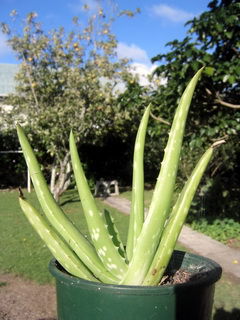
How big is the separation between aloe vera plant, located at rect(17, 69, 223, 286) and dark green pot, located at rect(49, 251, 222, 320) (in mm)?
84

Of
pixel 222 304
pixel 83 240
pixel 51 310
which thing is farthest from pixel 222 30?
pixel 83 240

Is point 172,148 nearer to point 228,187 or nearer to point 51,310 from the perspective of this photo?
point 51,310

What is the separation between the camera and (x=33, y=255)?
17.6 feet

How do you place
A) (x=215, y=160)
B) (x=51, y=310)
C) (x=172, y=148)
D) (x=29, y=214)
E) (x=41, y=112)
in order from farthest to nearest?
(x=41, y=112) < (x=215, y=160) < (x=51, y=310) < (x=29, y=214) < (x=172, y=148)

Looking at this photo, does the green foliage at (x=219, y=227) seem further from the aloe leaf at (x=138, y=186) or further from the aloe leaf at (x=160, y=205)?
the aloe leaf at (x=160, y=205)

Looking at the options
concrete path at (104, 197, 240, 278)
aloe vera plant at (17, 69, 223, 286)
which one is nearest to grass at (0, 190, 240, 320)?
concrete path at (104, 197, 240, 278)

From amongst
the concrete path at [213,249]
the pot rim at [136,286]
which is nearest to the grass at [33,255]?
the concrete path at [213,249]

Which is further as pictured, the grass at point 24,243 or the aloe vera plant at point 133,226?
the grass at point 24,243

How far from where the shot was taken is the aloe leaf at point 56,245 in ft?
4.06

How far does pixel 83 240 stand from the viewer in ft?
4.44

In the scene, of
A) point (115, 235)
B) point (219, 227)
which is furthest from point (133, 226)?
point (219, 227)

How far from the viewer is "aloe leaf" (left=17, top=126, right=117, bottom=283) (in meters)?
1.25

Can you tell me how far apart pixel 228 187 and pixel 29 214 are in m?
8.30

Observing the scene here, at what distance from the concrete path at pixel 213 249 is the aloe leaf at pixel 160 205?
146 inches
